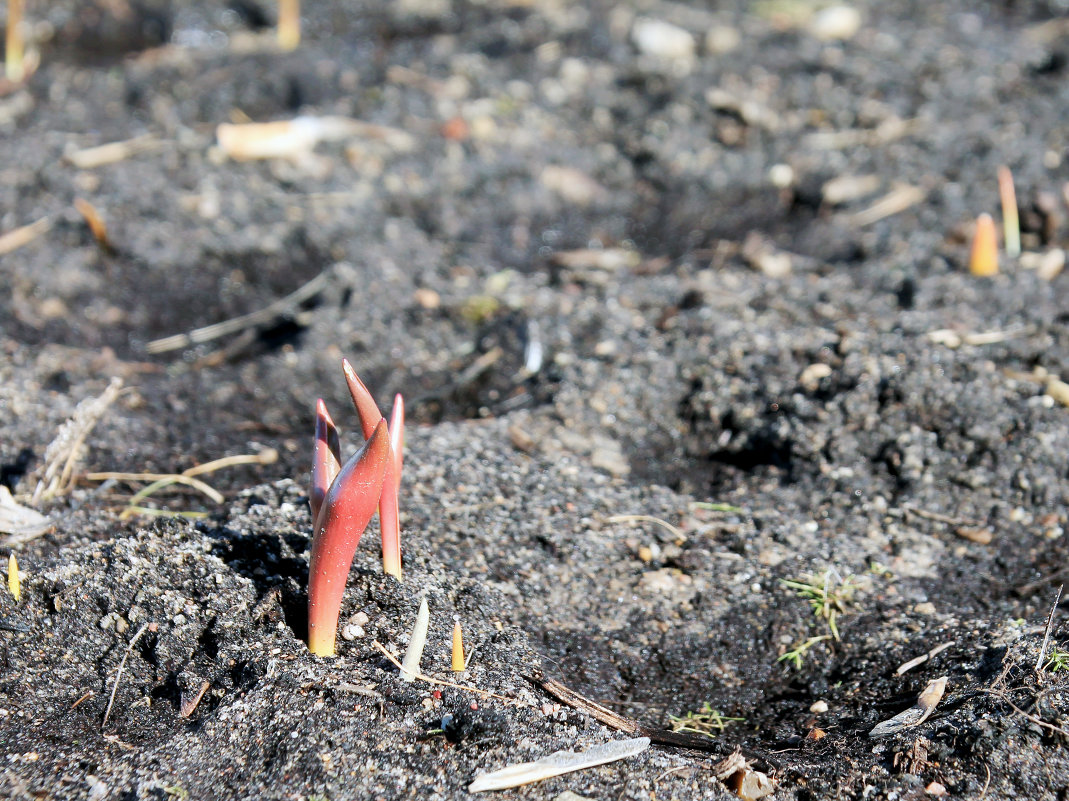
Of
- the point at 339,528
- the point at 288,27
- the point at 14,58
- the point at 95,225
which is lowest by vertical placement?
the point at 95,225

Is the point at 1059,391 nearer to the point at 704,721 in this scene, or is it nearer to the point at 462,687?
the point at 704,721

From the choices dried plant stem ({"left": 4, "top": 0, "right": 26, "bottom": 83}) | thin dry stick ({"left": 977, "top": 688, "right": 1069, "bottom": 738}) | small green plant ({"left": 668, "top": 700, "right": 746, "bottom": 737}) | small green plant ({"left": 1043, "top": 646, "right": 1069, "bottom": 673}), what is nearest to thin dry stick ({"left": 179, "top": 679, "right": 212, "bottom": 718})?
small green plant ({"left": 668, "top": 700, "right": 746, "bottom": 737})

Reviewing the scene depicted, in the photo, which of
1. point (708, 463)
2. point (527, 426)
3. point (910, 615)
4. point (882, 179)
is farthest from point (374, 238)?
point (910, 615)

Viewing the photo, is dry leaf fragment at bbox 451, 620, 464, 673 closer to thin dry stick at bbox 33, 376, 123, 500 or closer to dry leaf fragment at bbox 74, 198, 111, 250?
thin dry stick at bbox 33, 376, 123, 500

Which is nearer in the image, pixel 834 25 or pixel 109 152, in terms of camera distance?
pixel 109 152

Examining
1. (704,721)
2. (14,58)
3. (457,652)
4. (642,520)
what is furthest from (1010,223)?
(14,58)

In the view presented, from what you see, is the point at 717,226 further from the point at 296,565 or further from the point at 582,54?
the point at 296,565
